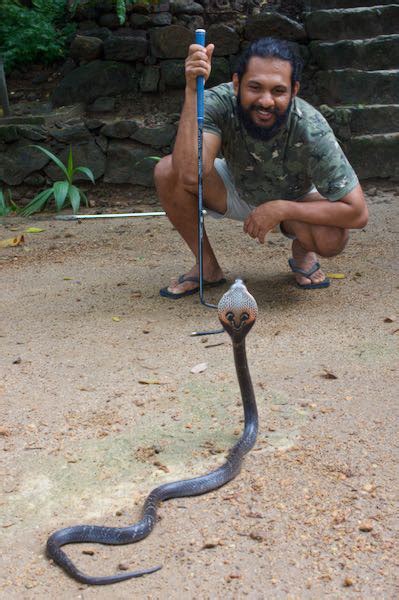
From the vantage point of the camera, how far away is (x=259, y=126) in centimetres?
379

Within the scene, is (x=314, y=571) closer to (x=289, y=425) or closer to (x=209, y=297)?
(x=289, y=425)

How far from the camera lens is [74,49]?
22.5 feet

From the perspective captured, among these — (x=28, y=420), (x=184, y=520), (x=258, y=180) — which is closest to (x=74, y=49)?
(x=258, y=180)

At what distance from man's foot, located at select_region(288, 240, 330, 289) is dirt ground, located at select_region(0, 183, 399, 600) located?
0.08 meters

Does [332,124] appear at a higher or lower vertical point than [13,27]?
lower

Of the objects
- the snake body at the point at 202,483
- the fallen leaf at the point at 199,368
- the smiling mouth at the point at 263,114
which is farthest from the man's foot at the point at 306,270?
the snake body at the point at 202,483

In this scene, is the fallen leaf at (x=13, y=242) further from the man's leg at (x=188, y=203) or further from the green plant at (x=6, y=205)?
the man's leg at (x=188, y=203)

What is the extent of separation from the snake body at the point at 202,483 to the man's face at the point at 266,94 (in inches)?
59.4

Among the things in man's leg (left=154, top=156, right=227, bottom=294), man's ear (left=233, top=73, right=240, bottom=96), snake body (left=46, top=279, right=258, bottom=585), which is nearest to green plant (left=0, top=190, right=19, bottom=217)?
man's leg (left=154, top=156, right=227, bottom=294)

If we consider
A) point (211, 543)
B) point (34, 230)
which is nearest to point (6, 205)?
point (34, 230)

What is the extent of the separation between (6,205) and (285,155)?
11.1 ft

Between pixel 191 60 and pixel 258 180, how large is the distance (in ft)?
2.42

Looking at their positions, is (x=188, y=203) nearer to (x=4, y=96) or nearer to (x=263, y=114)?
(x=263, y=114)

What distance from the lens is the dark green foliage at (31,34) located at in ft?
23.5
